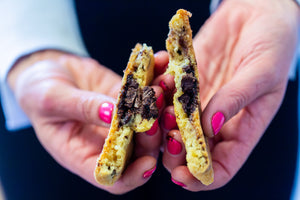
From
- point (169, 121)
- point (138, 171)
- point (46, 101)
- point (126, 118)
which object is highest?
point (126, 118)

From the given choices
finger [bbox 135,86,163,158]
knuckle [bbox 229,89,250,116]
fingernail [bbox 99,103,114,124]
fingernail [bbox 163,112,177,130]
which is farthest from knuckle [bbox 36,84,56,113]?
knuckle [bbox 229,89,250,116]

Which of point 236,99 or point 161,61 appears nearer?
point 236,99

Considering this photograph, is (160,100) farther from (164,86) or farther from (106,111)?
A: (106,111)

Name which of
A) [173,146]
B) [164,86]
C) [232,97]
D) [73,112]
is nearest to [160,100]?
[164,86]

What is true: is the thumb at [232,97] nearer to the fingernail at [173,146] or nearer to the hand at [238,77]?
the hand at [238,77]

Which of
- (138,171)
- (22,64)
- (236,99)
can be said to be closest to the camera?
(236,99)

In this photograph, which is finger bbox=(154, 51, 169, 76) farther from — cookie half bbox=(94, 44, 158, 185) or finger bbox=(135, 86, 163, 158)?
cookie half bbox=(94, 44, 158, 185)

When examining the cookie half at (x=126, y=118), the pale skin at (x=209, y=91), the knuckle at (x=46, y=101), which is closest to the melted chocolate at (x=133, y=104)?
the cookie half at (x=126, y=118)
